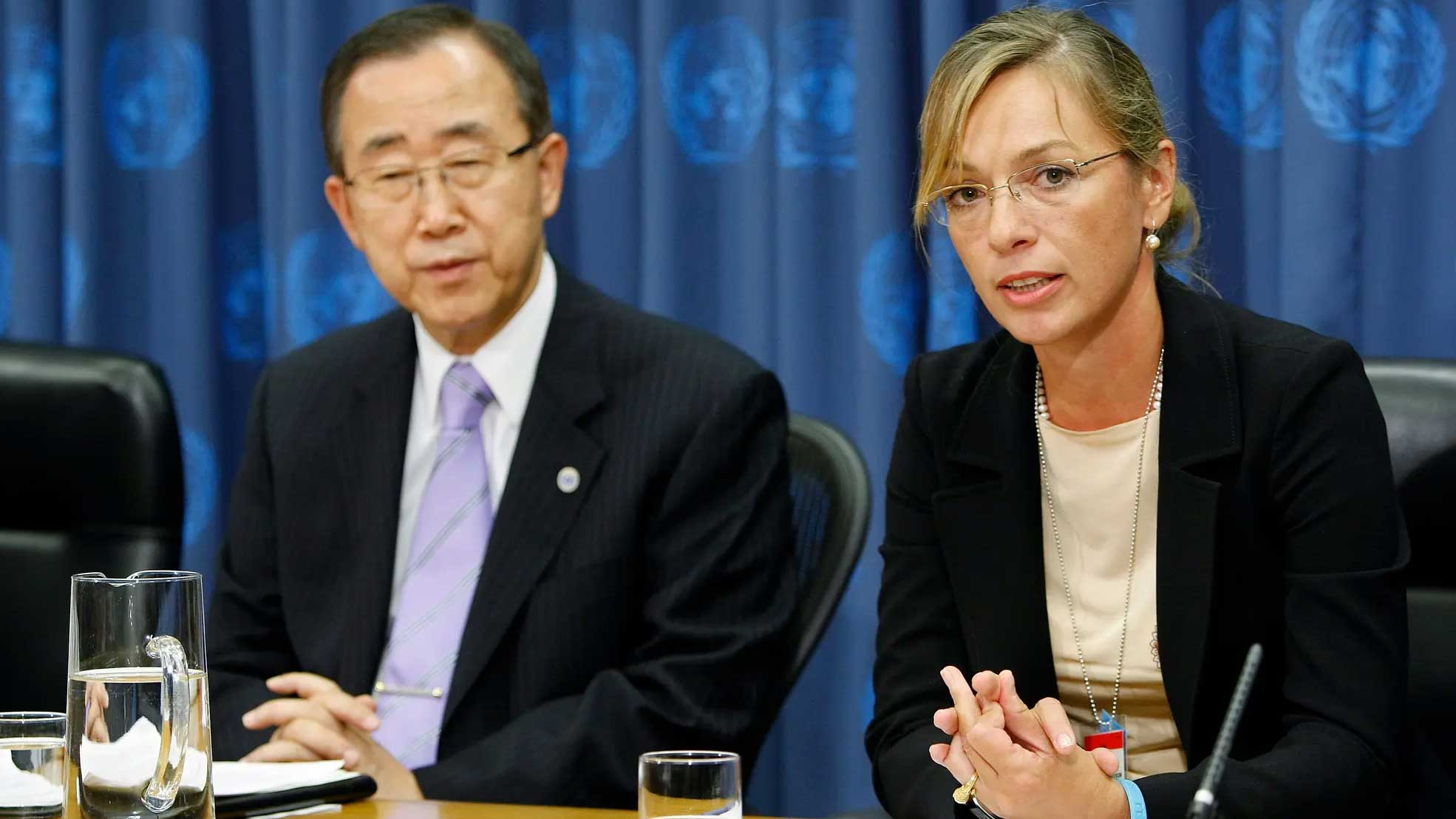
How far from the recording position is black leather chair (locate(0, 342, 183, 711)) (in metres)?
2.25

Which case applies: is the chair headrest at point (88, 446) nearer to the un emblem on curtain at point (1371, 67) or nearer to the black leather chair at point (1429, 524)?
the black leather chair at point (1429, 524)

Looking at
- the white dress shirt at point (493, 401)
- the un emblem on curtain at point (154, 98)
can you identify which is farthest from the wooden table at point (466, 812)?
the un emblem on curtain at point (154, 98)

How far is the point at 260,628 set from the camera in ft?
8.12

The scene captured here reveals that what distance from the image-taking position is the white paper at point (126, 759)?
50.2 inches

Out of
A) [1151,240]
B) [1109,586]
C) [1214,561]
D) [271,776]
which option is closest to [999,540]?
[1109,586]

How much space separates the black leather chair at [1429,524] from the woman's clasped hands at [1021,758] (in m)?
0.56

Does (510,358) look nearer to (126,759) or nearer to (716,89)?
(716,89)

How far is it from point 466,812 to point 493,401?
0.95 metres

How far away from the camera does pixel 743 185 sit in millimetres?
2795

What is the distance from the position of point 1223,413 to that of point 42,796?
1289 mm

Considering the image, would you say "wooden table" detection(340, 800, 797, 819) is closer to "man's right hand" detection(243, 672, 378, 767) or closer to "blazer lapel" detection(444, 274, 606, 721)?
"man's right hand" detection(243, 672, 378, 767)

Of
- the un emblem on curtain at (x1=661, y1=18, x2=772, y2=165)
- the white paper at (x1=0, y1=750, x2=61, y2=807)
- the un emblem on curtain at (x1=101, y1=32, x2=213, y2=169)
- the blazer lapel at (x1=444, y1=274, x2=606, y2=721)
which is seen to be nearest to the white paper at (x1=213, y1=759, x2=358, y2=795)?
the white paper at (x1=0, y1=750, x2=61, y2=807)

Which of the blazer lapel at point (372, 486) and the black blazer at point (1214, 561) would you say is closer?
the black blazer at point (1214, 561)

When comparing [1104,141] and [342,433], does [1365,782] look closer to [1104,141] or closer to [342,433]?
[1104,141]
